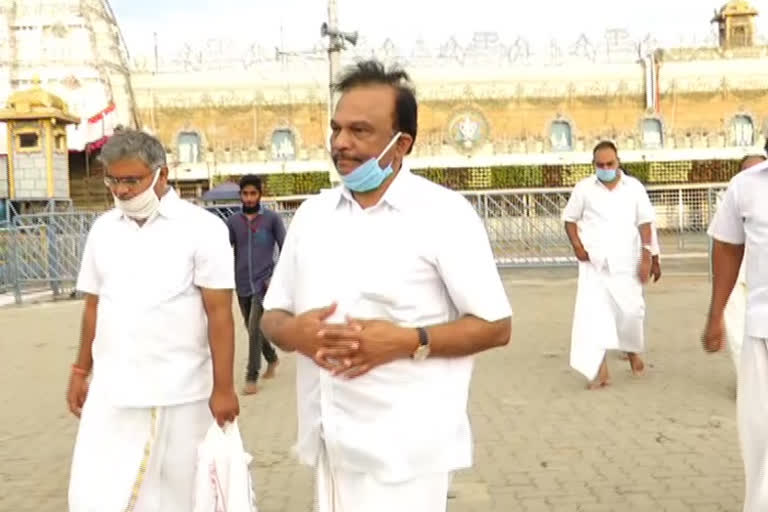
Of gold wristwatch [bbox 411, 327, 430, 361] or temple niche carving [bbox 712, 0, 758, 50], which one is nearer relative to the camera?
gold wristwatch [bbox 411, 327, 430, 361]

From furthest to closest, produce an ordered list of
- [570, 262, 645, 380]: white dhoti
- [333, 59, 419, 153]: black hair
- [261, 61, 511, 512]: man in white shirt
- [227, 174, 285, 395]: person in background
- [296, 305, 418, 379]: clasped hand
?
[227, 174, 285, 395]: person in background
[570, 262, 645, 380]: white dhoti
[333, 59, 419, 153]: black hair
[261, 61, 511, 512]: man in white shirt
[296, 305, 418, 379]: clasped hand

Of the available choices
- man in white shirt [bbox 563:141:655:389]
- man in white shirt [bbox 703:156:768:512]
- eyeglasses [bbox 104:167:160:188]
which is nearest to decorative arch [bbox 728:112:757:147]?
man in white shirt [bbox 563:141:655:389]

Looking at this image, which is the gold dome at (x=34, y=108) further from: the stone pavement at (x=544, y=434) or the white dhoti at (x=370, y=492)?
the white dhoti at (x=370, y=492)

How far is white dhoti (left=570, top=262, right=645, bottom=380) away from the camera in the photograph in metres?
7.70

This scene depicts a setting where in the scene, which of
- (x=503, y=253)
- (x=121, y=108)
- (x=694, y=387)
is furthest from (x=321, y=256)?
(x=121, y=108)

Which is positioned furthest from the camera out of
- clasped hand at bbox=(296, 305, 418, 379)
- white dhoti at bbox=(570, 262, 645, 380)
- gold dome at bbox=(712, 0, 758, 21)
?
gold dome at bbox=(712, 0, 758, 21)

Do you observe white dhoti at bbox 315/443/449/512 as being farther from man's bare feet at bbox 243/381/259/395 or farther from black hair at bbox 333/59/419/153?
man's bare feet at bbox 243/381/259/395

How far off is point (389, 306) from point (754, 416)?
1783 mm

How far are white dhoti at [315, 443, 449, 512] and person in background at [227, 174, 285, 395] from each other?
5531mm

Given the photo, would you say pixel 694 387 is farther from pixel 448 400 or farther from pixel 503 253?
pixel 503 253

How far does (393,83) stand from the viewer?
2.72 metres

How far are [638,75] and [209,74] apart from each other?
16679 millimetres

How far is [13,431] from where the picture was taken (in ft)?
23.4

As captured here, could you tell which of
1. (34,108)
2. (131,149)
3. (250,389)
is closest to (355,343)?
(131,149)
